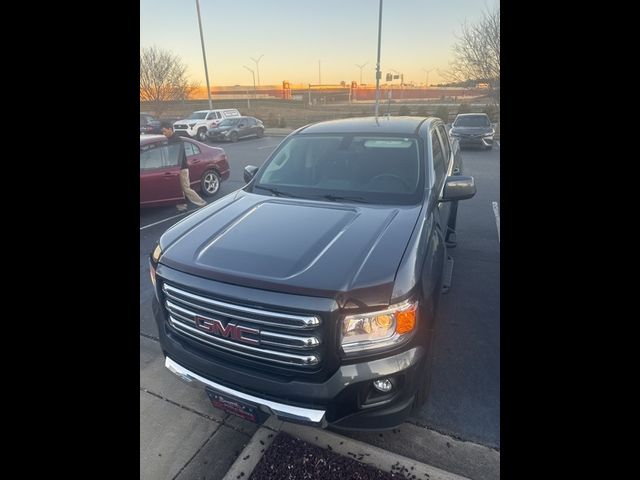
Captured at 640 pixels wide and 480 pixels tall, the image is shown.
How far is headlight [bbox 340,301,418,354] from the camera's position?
1.73 meters

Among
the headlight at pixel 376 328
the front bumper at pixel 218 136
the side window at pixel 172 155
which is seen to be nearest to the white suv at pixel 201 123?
the front bumper at pixel 218 136

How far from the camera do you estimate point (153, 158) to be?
6691mm

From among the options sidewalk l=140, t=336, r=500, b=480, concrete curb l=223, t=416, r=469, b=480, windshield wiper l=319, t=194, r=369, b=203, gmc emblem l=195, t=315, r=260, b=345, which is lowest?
sidewalk l=140, t=336, r=500, b=480

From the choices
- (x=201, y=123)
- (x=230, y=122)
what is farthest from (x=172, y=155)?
(x=201, y=123)

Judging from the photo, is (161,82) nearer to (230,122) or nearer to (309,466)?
(230,122)

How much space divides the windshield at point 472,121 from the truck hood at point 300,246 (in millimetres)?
9213

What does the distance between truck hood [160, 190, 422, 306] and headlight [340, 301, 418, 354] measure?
0.08m

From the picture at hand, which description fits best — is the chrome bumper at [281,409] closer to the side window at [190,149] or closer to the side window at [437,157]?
the side window at [437,157]

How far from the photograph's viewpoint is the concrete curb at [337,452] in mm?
1985

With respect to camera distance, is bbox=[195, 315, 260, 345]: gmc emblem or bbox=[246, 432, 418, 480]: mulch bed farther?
bbox=[246, 432, 418, 480]: mulch bed

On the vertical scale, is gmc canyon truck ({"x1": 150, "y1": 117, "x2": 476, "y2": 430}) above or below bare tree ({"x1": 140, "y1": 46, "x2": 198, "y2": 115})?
below

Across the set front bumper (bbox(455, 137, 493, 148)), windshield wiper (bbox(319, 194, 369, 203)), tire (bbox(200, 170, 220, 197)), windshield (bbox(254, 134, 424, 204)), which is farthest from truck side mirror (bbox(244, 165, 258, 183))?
front bumper (bbox(455, 137, 493, 148))

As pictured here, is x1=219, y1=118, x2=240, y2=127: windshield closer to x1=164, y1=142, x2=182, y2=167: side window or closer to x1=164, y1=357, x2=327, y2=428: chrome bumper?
x1=164, y1=142, x2=182, y2=167: side window
